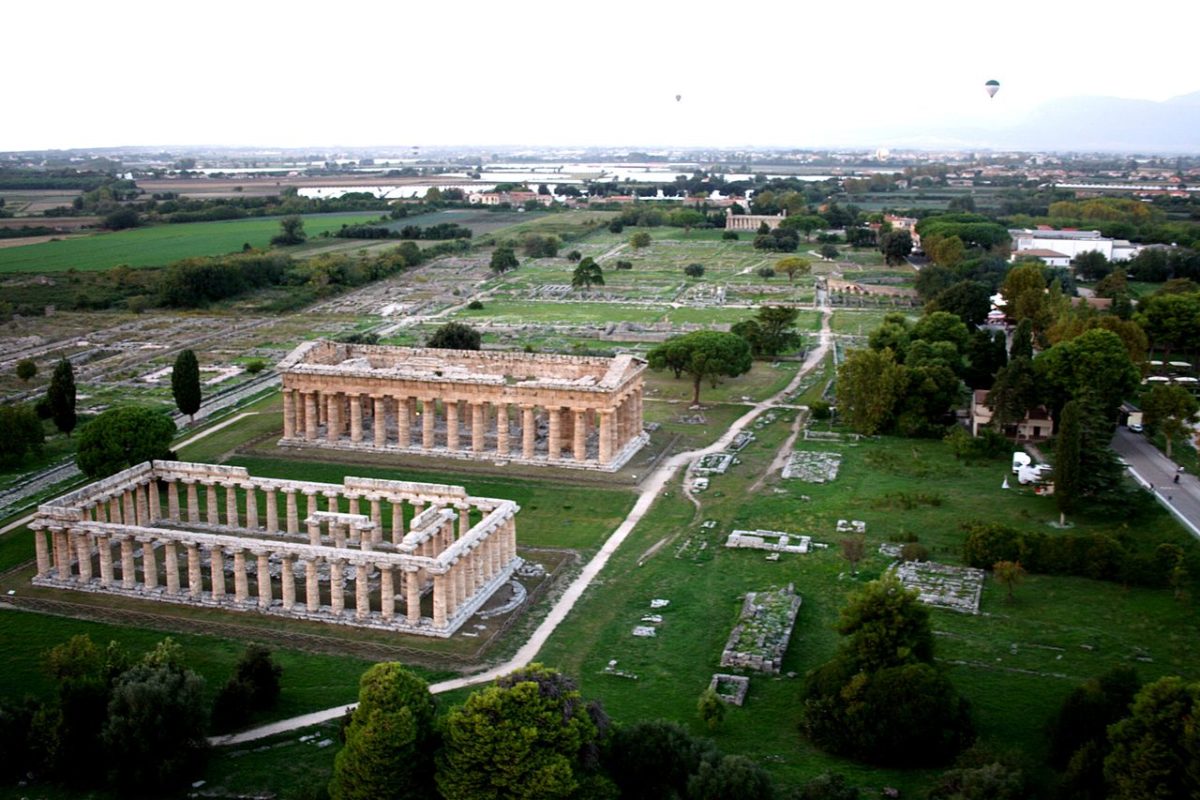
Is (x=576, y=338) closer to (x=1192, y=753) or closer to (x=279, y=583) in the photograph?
(x=279, y=583)

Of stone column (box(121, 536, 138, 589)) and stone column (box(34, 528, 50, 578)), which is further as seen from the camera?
stone column (box(34, 528, 50, 578))

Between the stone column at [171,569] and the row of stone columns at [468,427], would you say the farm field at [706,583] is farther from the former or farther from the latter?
the row of stone columns at [468,427]

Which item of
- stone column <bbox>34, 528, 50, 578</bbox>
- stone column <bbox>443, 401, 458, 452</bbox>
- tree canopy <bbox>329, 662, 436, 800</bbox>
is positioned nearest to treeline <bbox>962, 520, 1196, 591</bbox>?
tree canopy <bbox>329, 662, 436, 800</bbox>

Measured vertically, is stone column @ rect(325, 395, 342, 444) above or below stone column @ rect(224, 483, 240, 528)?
above

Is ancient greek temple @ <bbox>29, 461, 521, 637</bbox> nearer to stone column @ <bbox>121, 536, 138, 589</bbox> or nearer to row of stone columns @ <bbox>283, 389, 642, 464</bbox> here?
stone column @ <bbox>121, 536, 138, 589</bbox>

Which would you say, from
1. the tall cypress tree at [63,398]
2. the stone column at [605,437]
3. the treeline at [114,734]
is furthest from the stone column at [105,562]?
the stone column at [605,437]
